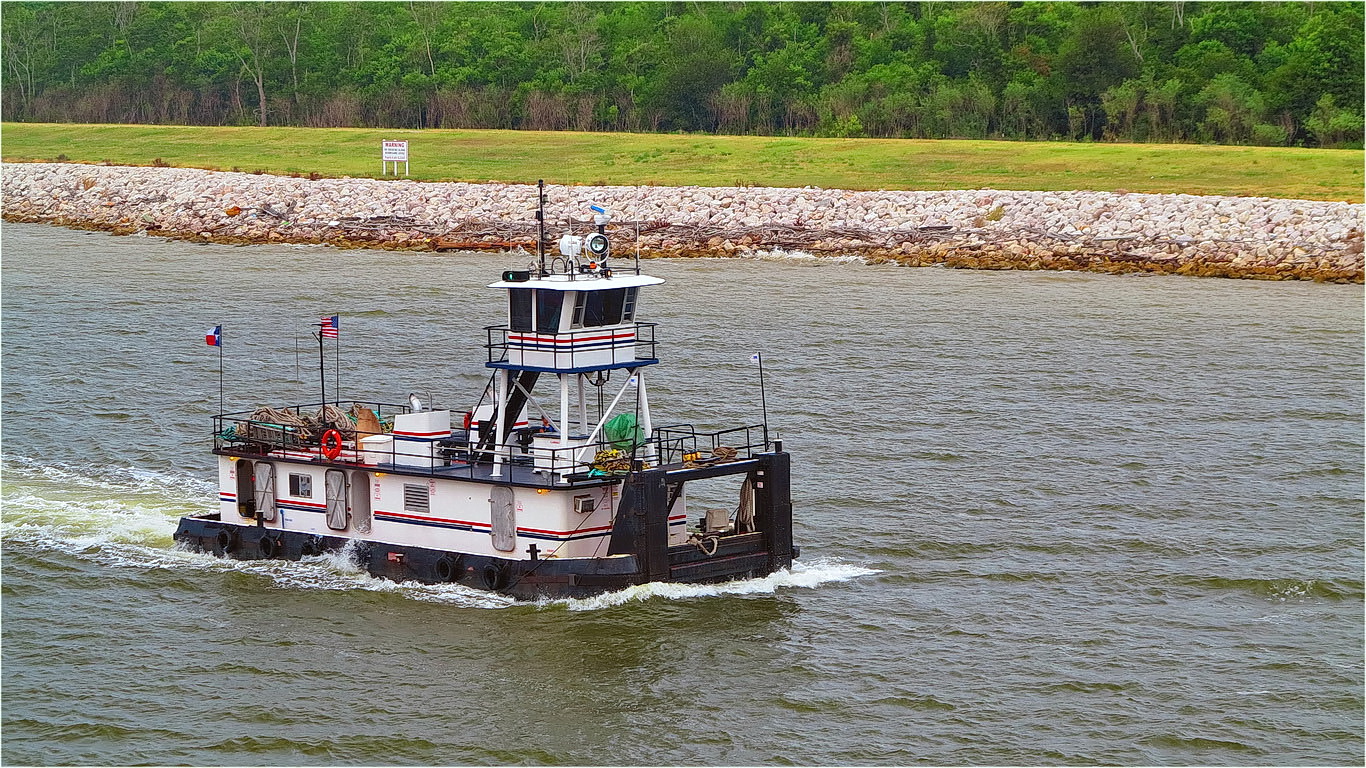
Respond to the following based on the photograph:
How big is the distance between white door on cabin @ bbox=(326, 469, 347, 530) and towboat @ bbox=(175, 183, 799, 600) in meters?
0.02

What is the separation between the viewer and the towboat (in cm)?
2511

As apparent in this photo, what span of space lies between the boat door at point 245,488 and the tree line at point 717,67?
6932 cm

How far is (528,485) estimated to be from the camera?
81.8ft

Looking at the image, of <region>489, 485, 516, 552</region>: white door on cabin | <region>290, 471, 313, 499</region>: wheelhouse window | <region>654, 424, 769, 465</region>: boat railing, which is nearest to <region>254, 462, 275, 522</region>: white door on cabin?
<region>290, 471, 313, 499</region>: wheelhouse window

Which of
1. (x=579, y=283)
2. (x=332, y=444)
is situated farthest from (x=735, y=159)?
(x=579, y=283)

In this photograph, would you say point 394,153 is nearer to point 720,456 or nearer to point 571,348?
point 720,456

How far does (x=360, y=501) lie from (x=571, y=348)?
4.22 m

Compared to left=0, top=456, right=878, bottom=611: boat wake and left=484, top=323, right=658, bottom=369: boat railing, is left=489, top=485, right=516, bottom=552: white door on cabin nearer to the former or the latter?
left=0, top=456, right=878, bottom=611: boat wake

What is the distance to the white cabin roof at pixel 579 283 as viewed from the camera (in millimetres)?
25281

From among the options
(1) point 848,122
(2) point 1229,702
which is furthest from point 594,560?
(1) point 848,122

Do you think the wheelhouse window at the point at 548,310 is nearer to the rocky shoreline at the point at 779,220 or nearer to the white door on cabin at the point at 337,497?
the white door on cabin at the point at 337,497

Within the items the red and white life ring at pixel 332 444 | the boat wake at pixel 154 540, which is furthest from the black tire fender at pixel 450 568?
the red and white life ring at pixel 332 444

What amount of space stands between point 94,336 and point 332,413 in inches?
817

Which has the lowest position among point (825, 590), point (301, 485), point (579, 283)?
point (825, 590)
